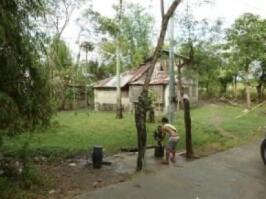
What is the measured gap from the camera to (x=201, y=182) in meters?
10.1

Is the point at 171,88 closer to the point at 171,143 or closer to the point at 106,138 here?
the point at 106,138

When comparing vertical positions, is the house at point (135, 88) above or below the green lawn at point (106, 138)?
above

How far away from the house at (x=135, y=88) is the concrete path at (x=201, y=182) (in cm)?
1954

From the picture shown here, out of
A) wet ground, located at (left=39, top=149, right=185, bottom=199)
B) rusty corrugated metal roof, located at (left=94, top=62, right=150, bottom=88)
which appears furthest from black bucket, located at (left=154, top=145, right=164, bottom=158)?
rusty corrugated metal roof, located at (left=94, top=62, right=150, bottom=88)

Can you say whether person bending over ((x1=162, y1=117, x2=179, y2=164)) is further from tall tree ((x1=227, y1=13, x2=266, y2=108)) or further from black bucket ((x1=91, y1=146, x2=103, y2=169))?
tall tree ((x1=227, y1=13, x2=266, y2=108))

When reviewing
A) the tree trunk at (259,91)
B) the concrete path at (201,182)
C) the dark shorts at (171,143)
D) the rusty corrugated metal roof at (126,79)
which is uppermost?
the rusty corrugated metal roof at (126,79)

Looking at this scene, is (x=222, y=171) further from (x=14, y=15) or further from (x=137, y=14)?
(x=137, y=14)

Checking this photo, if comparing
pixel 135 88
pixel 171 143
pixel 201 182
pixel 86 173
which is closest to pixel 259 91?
pixel 135 88

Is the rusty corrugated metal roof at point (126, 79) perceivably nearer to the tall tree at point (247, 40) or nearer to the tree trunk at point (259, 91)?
the tall tree at point (247, 40)

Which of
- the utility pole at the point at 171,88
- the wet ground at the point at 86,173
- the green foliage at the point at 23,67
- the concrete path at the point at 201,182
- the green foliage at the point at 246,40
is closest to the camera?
the green foliage at the point at 23,67

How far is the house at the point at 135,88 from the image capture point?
3253 cm

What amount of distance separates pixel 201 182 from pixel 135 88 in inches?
952

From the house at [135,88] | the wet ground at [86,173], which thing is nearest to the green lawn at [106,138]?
the wet ground at [86,173]

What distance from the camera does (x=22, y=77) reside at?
8719mm
